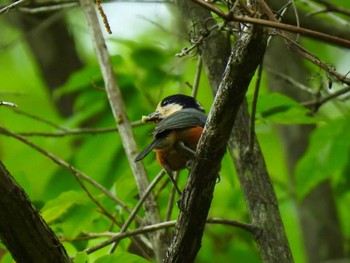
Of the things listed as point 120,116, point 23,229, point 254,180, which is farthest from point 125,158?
point 23,229

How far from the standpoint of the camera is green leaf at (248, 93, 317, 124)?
164 inches

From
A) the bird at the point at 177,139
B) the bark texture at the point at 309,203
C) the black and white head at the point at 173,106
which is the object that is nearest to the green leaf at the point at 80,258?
the bird at the point at 177,139

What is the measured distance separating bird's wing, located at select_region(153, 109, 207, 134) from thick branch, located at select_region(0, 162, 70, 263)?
73 cm

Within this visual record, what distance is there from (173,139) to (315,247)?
3.71m

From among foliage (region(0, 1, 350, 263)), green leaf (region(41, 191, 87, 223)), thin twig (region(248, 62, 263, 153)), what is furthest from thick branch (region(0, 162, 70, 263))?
thin twig (region(248, 62, 263, 153))

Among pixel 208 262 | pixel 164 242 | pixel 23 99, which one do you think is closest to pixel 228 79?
pixel 164 242

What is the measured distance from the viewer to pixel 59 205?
13.0ft

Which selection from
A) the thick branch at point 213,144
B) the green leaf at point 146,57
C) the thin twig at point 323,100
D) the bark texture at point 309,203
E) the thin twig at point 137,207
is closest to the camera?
the thick branch at point 213,144

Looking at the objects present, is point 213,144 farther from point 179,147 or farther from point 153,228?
point 153,228

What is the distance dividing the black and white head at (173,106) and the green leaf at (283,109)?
15.1 inches

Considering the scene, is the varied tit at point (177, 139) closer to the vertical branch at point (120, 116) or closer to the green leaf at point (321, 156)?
the vertical branch at point (120, 116)

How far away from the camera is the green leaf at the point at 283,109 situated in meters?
4.16

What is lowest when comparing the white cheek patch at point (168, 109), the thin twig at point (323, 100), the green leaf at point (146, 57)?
the thin twig at point (323, 100)

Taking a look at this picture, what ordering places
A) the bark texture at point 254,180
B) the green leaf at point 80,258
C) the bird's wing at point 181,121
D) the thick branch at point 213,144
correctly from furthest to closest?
1. the bark texture at point 254,180
2. the bird's wing at point 181,121
3. the green leaf at point 80,258
4. the thick branch at point 213,144
